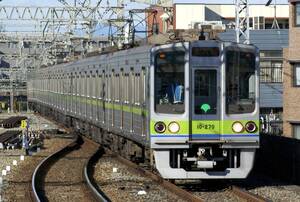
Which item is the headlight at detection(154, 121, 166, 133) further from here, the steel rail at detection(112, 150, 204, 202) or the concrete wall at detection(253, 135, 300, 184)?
the concrete wall at detection(253, 135, 300, 184)

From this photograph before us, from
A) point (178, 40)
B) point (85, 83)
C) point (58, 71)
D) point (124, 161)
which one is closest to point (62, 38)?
point (58, 71)

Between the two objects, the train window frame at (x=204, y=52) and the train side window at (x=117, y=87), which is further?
the train side window at (x=117, y=87)

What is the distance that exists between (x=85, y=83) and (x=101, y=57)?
3.73 m

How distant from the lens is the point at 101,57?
67.5 ft

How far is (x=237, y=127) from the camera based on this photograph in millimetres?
12812

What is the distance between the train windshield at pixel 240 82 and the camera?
1288 centimetres

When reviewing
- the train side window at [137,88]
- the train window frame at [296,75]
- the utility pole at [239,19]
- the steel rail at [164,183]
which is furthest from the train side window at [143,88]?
the train window frame at [296,75]

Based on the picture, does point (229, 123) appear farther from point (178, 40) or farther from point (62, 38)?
point (62, 38)

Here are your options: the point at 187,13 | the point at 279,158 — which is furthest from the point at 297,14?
the point at 187,13

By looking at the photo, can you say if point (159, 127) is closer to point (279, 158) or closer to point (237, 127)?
point (237, 127)

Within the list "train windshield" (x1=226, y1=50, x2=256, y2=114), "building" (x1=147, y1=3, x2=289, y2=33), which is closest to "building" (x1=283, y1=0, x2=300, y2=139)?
"train windshield" (x1=226, y1=50, x2=256, y2=114)

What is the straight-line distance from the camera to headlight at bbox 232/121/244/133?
12797 millimetres

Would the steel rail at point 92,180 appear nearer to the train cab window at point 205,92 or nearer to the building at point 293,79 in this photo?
the train cab window at point 205,92

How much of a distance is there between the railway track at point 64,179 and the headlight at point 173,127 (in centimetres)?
166
